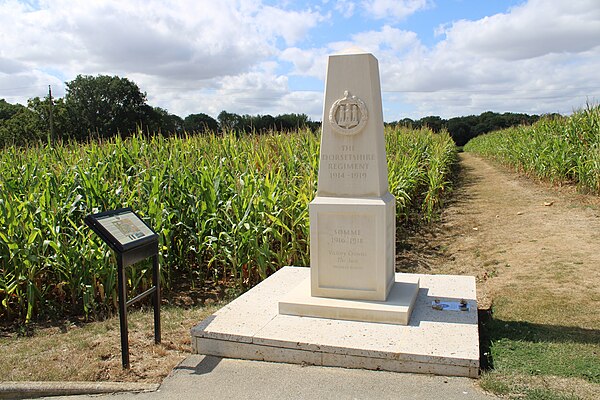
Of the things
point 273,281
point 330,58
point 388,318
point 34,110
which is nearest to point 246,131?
point 273,281

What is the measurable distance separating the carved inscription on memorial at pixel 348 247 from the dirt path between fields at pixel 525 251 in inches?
61.4

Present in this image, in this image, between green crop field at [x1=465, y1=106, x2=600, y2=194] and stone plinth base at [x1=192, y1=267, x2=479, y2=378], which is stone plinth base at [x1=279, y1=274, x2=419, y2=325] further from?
green crop field at [x1=465, y1=106, x2=600, y2=194]

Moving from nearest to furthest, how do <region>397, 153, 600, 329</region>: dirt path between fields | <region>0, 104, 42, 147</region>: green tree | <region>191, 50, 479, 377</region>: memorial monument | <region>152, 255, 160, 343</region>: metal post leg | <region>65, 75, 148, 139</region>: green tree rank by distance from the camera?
<region>191, 50, 479, 377</region>: memorial monument < <region>152, 255, 160, 343</region>: metal post leg < <region>397, 153, 600, 329</region>: dirt path between fields < <region>0, 104, 42, 147</region>: green tree < <region>65, 75, 148, 139</region>: green tree

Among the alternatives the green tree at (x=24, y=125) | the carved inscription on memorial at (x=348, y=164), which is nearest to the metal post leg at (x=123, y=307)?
the carved inscription on memorial at (x=348, y=164)

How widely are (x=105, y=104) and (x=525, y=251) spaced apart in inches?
1366

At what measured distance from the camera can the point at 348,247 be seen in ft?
15.5

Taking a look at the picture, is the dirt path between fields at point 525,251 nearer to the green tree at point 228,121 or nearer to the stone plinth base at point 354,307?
the stone plinth base at point 354,307

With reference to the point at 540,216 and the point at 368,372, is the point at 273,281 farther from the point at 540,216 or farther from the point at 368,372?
the point at 540,216

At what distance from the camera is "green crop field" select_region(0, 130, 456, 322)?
537 cm

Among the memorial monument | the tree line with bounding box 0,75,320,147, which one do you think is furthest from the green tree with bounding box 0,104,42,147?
the memorial monument

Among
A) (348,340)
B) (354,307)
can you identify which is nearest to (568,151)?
(354,307)

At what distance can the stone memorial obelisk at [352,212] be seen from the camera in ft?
14.8

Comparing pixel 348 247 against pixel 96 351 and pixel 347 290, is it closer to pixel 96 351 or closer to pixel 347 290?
pixel 347 290

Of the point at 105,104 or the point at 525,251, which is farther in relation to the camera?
the point at 105,104
